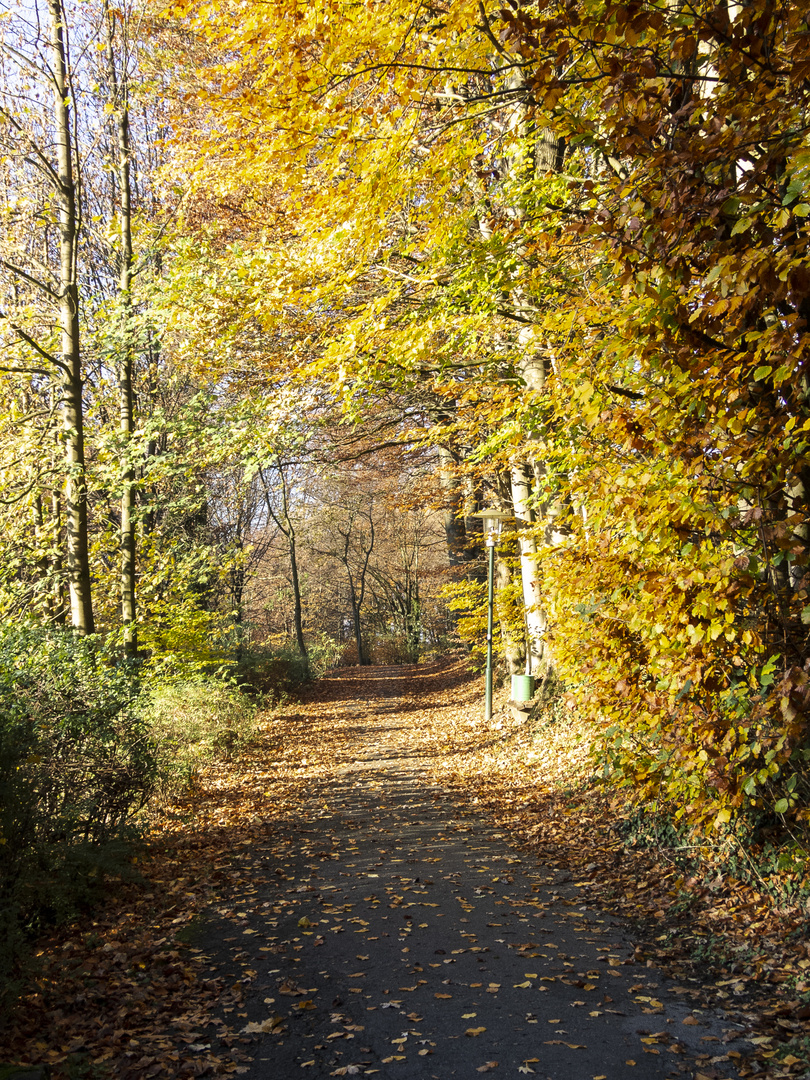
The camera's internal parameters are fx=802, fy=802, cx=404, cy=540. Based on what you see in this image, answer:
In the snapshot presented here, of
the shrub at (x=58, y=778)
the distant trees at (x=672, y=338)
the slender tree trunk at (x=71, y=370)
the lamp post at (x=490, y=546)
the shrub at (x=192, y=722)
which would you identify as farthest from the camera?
the lamp post at (x=490, y=546)

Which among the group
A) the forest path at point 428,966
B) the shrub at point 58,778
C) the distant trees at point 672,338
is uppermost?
the distant trees at point 672,338

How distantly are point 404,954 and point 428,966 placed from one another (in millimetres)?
267

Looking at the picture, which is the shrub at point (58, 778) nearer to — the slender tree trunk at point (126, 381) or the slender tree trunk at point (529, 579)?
the slender tree trunk at point (126, 381)

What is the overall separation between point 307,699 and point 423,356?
15.7 metres

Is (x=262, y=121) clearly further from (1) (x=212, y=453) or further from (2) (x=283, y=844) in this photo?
(2) (x=283, y=844)

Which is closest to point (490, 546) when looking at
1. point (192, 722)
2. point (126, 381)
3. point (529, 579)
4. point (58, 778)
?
point (529, 579)

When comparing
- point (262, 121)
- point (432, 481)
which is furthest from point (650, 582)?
point (432, 481)

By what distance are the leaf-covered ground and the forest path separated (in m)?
0.02

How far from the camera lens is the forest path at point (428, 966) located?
385cm

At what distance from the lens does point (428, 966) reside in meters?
4.95

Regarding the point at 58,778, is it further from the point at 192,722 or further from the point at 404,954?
the point at 192,722

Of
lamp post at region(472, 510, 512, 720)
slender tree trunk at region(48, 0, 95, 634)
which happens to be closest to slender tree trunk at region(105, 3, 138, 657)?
slender tree trunk at region(48, 0, 95, 634)

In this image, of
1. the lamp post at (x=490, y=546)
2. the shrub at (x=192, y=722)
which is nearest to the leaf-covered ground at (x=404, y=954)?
the shrub at (x=192, y=722)

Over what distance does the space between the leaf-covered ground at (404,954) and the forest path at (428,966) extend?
0.06 ft
